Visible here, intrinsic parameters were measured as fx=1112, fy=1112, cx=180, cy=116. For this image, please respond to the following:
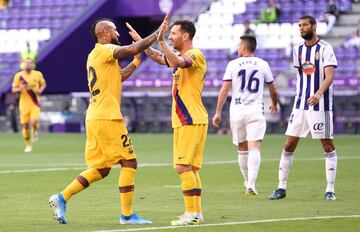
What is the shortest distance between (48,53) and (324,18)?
36.7 ft

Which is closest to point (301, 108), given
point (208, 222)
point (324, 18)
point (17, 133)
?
point (208, 222)

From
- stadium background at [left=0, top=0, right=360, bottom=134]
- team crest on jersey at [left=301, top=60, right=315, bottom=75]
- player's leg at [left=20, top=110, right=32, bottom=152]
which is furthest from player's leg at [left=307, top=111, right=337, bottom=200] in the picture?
stadium background at [left=0, top=0, right=360, bottom=134]

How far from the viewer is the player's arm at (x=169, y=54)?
436 inches

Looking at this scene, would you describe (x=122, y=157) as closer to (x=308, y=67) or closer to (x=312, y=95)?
(x=312, y=95)

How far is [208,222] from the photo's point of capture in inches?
458

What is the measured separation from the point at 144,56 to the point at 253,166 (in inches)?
1041

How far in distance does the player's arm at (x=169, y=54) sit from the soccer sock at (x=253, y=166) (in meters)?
4.16

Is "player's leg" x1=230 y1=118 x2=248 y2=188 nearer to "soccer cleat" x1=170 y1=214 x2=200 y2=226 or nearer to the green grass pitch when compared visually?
the green grass pitch

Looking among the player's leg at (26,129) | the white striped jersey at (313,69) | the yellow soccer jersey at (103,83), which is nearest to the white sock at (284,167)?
the white striped jersey at (313,69)

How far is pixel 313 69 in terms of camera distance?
14.8 metres

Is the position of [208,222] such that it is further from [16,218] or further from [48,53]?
[48,53]

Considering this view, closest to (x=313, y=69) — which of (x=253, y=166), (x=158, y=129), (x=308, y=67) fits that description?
(x=308, y=67)

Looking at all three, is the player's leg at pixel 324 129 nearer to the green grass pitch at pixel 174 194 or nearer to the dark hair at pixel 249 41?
the green grass pitch at pixel 174 194

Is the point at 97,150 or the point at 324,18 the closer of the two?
the point at 97,150
